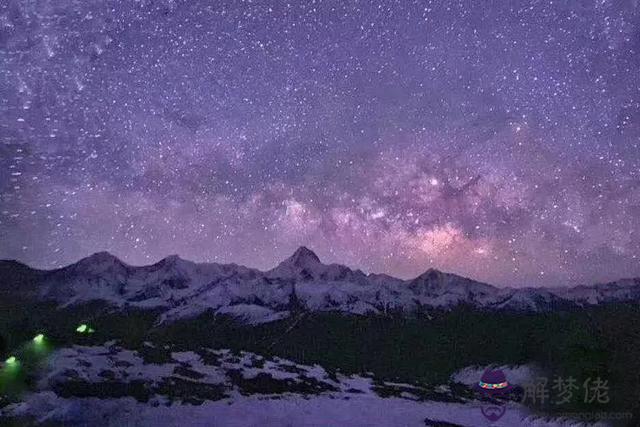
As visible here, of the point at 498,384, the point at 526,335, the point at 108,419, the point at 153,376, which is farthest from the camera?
the point at 526,335

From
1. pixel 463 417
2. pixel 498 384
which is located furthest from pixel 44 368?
pixel 498 384

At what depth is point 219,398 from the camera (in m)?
54.9

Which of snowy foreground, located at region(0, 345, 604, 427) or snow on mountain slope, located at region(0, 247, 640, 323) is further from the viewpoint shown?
snow on mountain slope, located at region(0, 247, 640, 323)

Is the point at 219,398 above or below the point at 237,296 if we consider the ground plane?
below

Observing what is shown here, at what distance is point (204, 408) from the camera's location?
47938 mm

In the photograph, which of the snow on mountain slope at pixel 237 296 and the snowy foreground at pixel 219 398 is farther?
the snow on mountain slope at pixel 237 296

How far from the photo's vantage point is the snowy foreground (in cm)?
4272

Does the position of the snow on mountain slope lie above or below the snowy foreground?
above

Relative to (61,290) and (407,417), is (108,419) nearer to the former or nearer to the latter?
(407,417)

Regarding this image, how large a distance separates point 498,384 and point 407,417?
715 inches

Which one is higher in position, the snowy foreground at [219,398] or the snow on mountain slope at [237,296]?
the snow on mountain slope at [237,296]

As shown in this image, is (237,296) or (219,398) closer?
(219,398)

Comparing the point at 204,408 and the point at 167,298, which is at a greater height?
the point at 167,298

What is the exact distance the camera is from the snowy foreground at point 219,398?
42.7m
